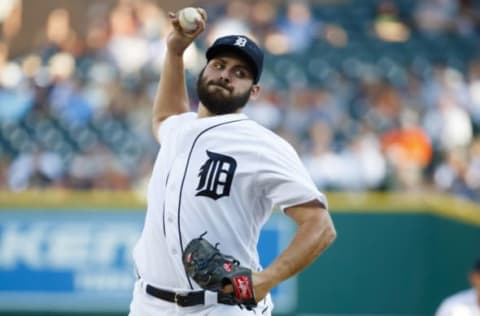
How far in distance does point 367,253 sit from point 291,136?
1.96 metres

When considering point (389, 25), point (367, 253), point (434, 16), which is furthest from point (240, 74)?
point (434, 16)

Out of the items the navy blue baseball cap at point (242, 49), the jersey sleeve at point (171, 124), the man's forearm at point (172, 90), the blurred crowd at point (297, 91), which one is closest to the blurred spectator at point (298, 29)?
the blurred crowd at point (297, 91)

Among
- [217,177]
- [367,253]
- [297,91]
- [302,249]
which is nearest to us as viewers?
[302,249]

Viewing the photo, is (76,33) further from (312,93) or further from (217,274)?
(217,274)

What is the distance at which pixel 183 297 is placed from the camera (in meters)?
4.00

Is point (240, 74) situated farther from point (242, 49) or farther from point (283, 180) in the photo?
point (283, 180)

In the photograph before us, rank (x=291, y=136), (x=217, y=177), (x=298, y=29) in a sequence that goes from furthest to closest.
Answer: (x=298, y=29) < (x=291, y=136) < (x=217, y=177)

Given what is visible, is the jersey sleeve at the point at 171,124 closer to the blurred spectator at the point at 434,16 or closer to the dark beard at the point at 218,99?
Answer: the dark beard at the point at 218,99

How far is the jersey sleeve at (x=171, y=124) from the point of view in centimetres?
435

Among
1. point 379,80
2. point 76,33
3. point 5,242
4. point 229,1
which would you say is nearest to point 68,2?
point 76,33

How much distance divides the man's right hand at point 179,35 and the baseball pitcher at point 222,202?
0.95ft

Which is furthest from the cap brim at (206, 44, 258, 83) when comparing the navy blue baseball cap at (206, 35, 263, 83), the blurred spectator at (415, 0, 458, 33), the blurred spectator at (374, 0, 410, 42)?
the blurred spectator at (415, 0, 458, 33)

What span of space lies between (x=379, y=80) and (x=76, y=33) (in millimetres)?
4552

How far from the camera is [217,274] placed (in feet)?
12.1
